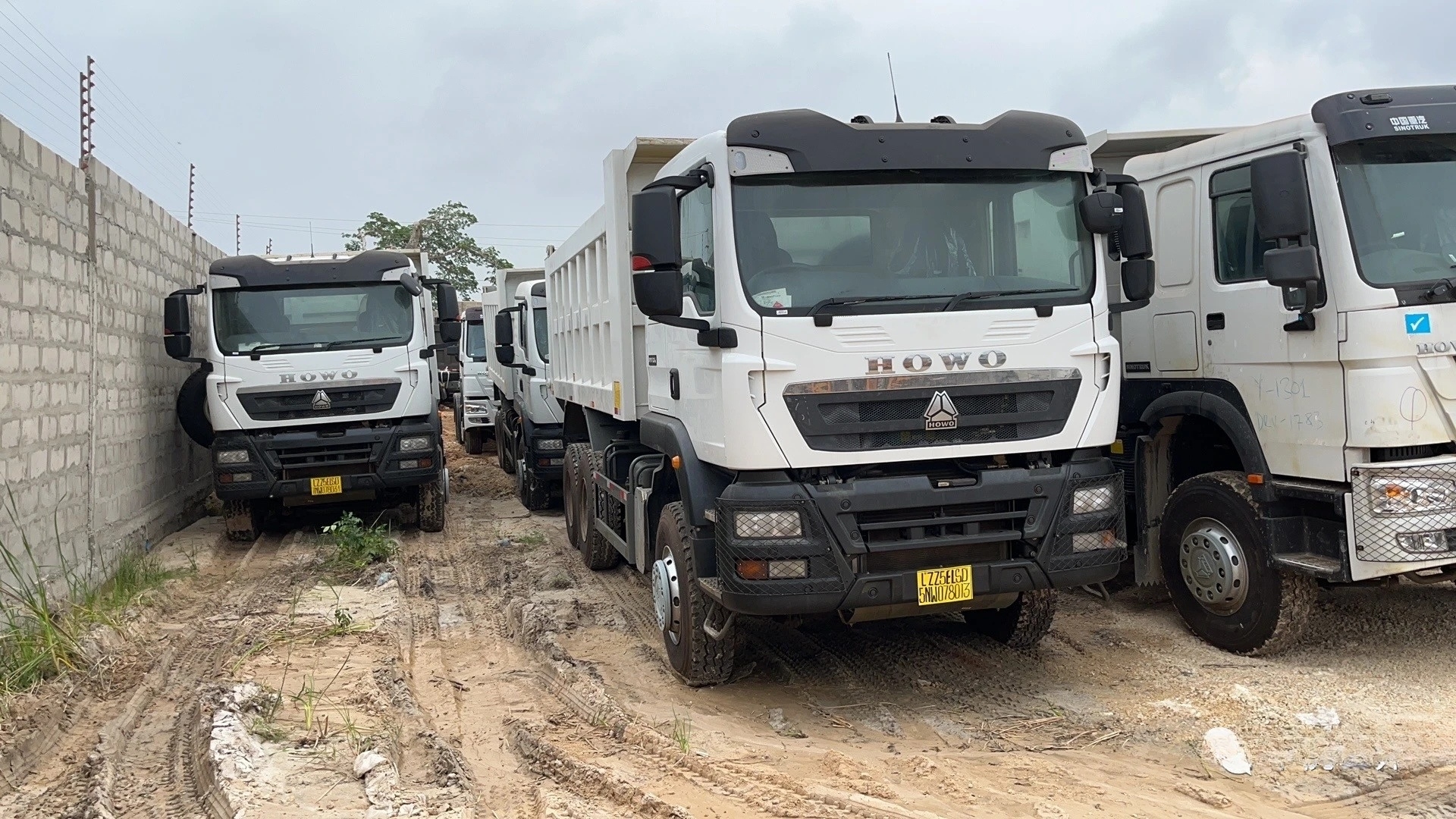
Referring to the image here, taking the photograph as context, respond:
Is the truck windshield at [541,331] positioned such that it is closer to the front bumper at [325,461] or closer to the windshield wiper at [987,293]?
the front bumper at [325,461]

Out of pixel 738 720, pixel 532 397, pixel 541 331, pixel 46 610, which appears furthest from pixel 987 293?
pixel 532 397

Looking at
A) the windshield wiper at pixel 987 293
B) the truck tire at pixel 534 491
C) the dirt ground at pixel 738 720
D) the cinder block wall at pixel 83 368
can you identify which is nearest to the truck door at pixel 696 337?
the windshield wiper at pixel 987 293

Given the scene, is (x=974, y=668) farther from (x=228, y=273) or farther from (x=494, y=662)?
(x=228, y=273)

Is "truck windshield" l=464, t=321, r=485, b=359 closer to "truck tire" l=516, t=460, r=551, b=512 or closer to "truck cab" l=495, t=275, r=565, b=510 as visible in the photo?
"truck cab" l=495, t=275, r=565, b=510

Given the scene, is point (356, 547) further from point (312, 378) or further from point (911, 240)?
point (911, 240)

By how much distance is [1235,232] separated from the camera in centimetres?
607

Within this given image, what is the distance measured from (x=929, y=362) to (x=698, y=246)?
1239 millimetres

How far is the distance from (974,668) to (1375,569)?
195 centimetres

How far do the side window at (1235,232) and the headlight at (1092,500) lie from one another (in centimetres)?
162

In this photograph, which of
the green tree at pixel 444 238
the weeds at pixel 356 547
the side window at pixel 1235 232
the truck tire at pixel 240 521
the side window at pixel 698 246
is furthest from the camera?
the green tree at pixel 444 238

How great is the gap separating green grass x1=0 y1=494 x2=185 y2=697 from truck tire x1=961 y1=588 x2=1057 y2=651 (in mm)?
4887

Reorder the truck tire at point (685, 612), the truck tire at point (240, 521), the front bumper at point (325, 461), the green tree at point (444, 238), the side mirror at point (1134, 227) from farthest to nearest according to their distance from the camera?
the green tree at point (444, 238) < the truck tire at point (240, 521) < the front bumper at point (325, 461) < the truck tire at point (685, 612) < the side mirror at point (1134, 227)

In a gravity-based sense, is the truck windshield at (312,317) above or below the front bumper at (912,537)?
above

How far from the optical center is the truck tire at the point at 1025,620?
5957mm
